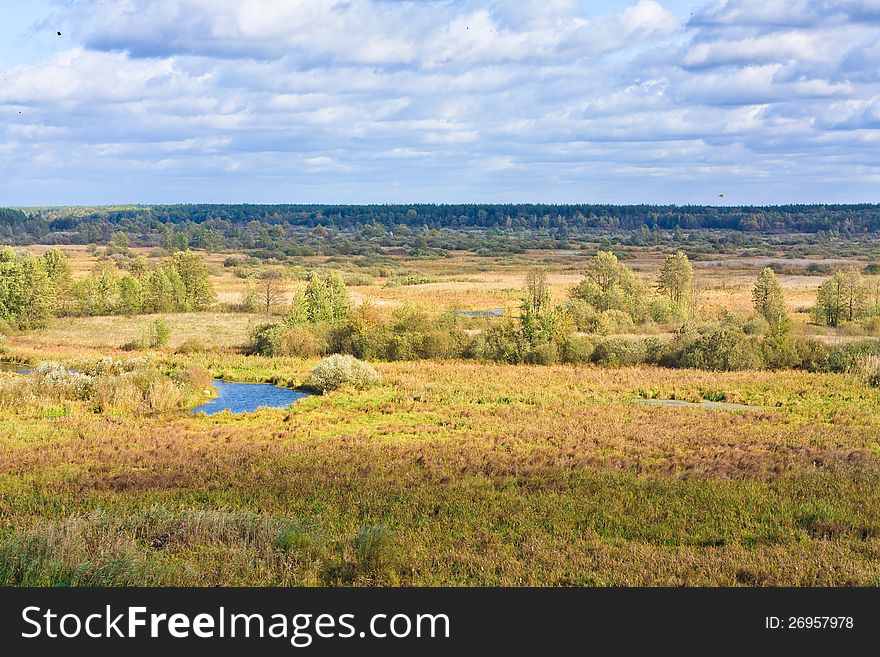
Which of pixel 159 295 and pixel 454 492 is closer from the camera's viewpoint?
pixel 454 492

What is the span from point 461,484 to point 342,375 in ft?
67.8

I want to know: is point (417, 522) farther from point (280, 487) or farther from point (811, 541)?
point (811, 541)

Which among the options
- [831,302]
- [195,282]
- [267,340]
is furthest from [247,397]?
[831,302]

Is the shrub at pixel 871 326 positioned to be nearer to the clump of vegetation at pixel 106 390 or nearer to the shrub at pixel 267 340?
the shrub at pixel 267 340

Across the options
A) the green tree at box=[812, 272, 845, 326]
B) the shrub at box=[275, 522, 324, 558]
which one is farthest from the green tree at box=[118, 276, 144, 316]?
the shrub at box=[275, 522, 324, 558]

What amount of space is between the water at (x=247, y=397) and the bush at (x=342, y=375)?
0.96m

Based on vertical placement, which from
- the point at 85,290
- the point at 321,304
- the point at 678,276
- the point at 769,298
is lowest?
the point at 85,290

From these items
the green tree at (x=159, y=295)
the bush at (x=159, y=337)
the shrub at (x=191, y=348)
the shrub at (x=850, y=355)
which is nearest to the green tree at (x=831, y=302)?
the shrub at (x=850, y=355)

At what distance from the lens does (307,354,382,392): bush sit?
39062mm

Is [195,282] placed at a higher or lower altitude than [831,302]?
lower

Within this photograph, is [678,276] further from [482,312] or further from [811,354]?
[811,354]

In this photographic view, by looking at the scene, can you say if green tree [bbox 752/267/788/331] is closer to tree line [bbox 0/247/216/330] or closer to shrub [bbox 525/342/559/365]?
shrub [bbox 525/342/559/365]

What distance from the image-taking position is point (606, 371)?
44719 mm

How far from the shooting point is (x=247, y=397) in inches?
1522
